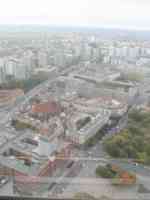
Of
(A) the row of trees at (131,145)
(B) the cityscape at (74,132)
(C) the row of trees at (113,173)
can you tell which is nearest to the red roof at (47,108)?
(B) the cityscape at (74,132)

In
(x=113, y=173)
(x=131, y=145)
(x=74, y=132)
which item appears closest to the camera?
(x=113, y=173)

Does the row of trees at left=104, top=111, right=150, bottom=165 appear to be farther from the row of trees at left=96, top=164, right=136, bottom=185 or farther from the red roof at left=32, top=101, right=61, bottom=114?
the red roof at left=32, top=101, right=61, bottom=114

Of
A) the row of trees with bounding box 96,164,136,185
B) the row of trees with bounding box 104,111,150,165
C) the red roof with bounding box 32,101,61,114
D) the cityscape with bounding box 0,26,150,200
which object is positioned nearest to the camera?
the cityscape with bounding box 0,26,150,200

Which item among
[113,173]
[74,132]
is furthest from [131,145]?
[74,132]

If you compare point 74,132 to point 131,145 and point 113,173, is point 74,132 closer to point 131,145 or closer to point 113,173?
point 131,145

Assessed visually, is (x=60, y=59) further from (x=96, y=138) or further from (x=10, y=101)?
(x=96, y=138)

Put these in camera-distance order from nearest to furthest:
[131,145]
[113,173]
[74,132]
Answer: [113,173] → [131,145] → [74,132]

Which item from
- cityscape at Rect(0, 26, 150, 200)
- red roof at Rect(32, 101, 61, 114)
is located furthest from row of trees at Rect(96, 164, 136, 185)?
red roof at Rect(32, 101, 61, 114)

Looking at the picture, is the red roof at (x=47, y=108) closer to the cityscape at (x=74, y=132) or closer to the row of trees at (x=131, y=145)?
the cityscape at (x=74, y=132)
